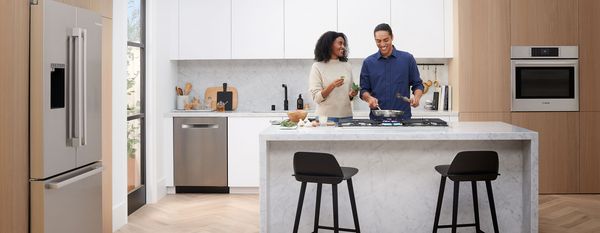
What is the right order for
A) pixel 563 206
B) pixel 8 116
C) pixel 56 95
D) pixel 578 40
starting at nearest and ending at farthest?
pixel 8 116 < pixel 56 95 < pixel 563 206 < pixel 578 40

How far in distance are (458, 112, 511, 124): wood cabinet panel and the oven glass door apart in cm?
24

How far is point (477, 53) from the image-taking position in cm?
652

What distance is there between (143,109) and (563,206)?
4.11m

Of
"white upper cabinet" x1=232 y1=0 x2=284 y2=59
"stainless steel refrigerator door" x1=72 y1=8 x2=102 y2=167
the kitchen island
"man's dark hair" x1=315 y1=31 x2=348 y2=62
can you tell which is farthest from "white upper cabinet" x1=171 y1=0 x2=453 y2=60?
"stainless steel refrigerator door" x1=72 y1=8 x2=102 y2=167

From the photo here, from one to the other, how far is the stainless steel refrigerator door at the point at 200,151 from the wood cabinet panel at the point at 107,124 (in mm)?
1967

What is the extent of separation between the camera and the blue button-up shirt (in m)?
5.09

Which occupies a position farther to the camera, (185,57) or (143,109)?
(185,57)

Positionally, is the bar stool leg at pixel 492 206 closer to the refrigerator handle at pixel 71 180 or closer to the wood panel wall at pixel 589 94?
the refrigerator handle at pixel 71 180

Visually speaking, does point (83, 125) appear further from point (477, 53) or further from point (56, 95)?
point (477, 53)

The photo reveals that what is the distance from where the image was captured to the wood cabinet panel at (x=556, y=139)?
6520mm

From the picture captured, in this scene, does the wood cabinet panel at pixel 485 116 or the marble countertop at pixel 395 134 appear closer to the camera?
the marble countertop at pixel 395 134

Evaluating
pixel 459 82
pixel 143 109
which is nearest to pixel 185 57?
pixel 143 109

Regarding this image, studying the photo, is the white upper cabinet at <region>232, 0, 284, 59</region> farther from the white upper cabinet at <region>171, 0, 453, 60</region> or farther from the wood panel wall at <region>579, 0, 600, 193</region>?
the wood panel wall at <region>579, 0, 600, 193</region>

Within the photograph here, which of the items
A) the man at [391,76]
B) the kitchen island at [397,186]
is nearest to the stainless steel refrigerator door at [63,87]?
the kitchen island at [397,186]
